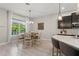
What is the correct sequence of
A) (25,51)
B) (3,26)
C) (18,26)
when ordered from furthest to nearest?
(18,26) → (3,26) → (25,51)

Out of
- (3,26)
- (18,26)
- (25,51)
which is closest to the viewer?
(25,51)

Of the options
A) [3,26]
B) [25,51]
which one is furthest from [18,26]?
[25,51]

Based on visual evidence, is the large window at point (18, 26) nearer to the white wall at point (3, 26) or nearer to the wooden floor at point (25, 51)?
the white wall at point (3, 26)

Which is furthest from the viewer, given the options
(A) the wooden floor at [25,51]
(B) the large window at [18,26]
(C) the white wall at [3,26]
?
(B) the large window at [18,26]

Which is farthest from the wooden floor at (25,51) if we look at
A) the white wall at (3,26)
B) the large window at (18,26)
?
the large window at (18,26)

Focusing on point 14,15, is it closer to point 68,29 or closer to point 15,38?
point 15,38

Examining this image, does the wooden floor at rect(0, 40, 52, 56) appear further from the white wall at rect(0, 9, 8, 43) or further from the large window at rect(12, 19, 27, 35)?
the large window at rect(12, 19, 27, 35)

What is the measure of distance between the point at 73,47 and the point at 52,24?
6.33 metres

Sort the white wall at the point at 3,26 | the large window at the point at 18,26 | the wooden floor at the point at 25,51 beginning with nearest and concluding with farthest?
the wooden floor at the point at 25,51, the white wall at the point at 3,26, the large window at the point at 18,26

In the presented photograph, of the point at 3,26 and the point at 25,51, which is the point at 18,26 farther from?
the point at 25,51

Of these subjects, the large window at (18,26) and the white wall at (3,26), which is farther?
the large window at (18,26)

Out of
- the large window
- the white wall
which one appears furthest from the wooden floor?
the large window

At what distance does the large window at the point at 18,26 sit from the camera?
27.0 ft

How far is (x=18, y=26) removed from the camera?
357 inches
